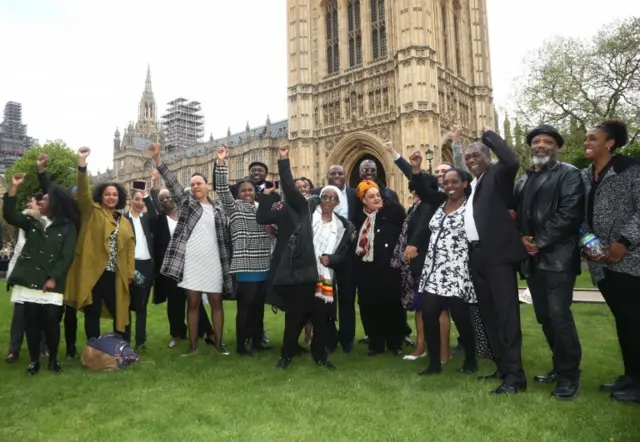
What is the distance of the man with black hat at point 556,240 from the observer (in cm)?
396

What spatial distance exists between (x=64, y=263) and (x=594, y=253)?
17.4 feet

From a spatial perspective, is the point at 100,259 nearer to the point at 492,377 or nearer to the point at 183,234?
the point at 183,234

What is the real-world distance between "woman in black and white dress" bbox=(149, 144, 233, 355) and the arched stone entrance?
81.5ft

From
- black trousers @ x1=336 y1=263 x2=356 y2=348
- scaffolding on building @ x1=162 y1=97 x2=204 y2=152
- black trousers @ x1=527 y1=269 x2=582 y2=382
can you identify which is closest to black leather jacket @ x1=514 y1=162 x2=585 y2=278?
black trousers @ x1=527 y1=269 x2=582 y2=382

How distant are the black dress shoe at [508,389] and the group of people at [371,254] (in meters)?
0.02

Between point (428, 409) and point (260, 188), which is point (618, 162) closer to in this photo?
point (428, 409)

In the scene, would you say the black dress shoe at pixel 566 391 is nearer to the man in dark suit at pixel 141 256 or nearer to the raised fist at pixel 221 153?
the raised fist at pixel 221 153

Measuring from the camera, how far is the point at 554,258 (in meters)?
4.06

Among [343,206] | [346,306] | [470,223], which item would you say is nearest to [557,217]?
[470,223]

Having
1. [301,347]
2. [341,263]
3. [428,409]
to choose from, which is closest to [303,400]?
[428,409]

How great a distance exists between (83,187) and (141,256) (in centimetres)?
159

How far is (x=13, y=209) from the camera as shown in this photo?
17.2ft

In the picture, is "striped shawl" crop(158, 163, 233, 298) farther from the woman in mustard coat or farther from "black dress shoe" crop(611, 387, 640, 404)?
"black dress shoe" crop(611, 387, 640, 404)

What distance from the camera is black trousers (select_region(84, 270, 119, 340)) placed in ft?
17.8
